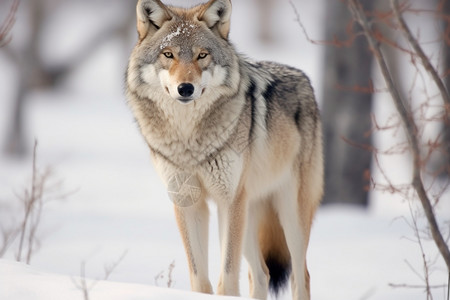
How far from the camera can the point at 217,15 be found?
4.55 m

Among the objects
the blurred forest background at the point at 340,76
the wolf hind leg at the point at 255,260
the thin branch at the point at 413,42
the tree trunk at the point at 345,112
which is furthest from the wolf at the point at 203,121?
the tree trunk at the point at 345,112

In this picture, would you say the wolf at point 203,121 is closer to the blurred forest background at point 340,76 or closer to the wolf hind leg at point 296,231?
the wolf hind leg at point 296,231

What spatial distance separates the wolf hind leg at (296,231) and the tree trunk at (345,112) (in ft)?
12.8

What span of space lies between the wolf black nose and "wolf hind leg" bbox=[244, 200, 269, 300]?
1352 millimetres

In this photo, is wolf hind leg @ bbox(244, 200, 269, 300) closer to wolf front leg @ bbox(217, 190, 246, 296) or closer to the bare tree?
wolf front leg @ bbox(217, 190, 246, 296)

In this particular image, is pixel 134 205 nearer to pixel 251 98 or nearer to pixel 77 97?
pixel 251 98

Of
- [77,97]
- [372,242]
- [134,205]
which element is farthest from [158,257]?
[77,97]

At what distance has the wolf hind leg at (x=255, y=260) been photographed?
5.21m

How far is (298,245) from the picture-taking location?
519 cm

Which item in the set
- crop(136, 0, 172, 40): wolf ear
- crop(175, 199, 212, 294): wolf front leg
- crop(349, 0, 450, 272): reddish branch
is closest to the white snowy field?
crop(175, 199, 212, 294): wolf front leg

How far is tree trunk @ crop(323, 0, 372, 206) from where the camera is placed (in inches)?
354

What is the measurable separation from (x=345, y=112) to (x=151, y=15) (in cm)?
503

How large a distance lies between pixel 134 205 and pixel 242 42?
72.9ft

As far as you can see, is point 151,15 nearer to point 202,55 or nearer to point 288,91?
point 202,55
